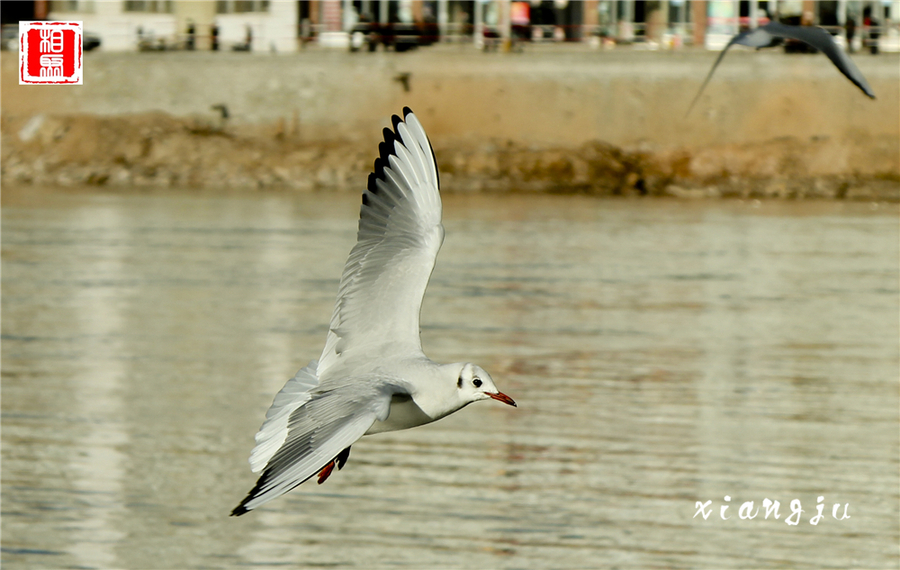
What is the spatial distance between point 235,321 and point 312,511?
9.91m

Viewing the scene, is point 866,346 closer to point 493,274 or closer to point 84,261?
point 493,274

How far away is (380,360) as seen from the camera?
798 cm

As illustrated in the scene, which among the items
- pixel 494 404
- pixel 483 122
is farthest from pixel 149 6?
pixel 494 404

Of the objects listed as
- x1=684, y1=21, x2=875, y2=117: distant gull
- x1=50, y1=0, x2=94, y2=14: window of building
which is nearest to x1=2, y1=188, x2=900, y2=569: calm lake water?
x1=684, y1=21, x2=875, y2=117: distant gull

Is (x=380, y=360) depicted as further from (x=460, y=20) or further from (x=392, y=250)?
(x=460, y=20)

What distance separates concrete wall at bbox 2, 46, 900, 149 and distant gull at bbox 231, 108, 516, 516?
111 ft

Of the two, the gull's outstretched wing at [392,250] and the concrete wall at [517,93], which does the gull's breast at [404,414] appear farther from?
the concrete wall at [517,93]

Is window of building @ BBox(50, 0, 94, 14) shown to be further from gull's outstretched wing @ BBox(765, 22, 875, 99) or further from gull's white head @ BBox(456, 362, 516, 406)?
gull's white head @ BBox(456, 362, 516, 406)

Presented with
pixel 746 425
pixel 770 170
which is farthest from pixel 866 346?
pixel 770 170

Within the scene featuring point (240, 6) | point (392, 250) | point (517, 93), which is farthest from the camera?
point (240, 6)

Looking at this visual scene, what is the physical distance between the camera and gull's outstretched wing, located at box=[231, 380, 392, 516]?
640 cm

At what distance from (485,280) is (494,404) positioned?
31.1ft

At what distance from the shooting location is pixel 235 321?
2372cm

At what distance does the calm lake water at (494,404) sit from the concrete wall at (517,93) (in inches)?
335
